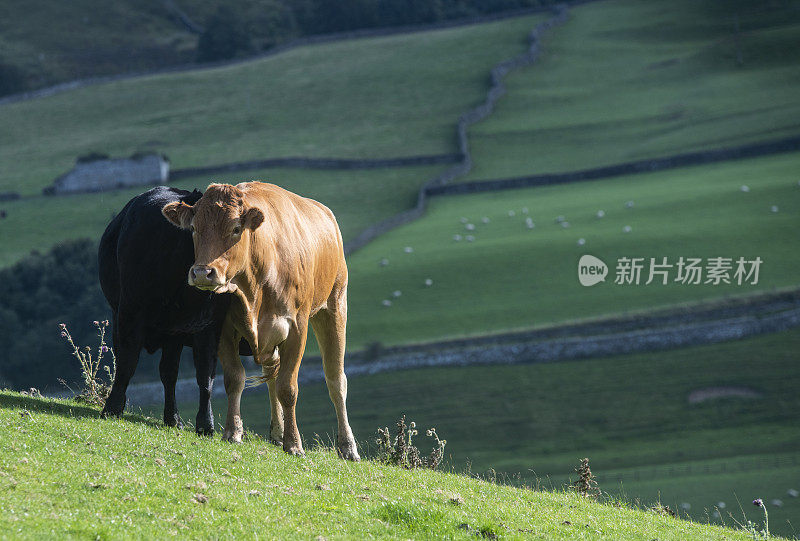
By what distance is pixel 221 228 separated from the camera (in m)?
11.3

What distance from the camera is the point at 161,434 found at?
12.5m

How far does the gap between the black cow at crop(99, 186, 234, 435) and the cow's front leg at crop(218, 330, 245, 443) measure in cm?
16

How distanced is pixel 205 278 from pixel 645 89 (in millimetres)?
115549

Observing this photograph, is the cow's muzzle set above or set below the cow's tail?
above

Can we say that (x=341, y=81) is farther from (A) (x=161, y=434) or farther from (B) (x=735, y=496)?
(A) (x=161, y=434)

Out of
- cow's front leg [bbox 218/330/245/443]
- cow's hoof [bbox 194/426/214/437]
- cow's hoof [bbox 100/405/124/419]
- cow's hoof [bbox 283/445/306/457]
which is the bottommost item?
cow's hoof [bbox 283/445/306/457]

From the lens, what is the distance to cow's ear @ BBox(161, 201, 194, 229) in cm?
1155

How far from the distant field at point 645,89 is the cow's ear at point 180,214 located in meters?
83.4

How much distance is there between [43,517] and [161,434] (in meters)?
4.22

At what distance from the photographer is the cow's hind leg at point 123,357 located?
43.2ft

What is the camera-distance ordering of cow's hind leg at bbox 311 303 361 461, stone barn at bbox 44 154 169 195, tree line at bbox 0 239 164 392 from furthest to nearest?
stone barn at bbox 44 154 169 195, tree line at bbox 0 239 164 392, cow's hind leg at bbox 311 303 361 461

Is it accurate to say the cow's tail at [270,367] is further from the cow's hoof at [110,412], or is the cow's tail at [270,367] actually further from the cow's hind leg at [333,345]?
the cow's hoof at [110,412]

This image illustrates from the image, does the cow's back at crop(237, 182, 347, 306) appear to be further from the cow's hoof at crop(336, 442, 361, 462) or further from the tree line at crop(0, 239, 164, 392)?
the tree line at crop(0, 239, 164, 392)

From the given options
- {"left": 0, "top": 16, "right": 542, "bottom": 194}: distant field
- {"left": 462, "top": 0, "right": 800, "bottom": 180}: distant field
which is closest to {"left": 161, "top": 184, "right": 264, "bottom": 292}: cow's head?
{"left": 462, "top": 0, "right": 800, "bottom": 180}: distant field
